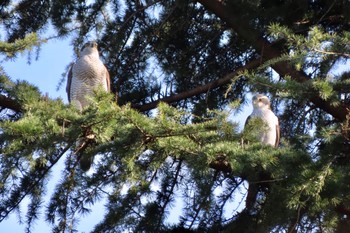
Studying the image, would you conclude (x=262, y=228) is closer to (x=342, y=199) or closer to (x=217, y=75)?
(x=342, y=199)

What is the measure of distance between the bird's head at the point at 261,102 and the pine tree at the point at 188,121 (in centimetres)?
28

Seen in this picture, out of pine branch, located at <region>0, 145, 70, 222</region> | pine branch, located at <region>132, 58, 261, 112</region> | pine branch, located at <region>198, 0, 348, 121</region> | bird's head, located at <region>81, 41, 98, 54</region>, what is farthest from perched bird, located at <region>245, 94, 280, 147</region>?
pine branch, located at <region>0, 145, 70, 222</region>

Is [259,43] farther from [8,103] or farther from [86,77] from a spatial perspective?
[8,103]

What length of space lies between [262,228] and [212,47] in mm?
2953

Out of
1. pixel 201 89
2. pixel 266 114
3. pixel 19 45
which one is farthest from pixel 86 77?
pixel 19 45

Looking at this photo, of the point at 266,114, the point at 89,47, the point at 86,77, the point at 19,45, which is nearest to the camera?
the point at 19,45

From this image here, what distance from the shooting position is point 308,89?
465 cm

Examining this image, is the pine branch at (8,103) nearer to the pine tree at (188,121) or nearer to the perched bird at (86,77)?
the pine tree at (188,121)

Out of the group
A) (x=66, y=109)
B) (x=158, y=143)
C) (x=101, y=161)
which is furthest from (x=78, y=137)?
(x=101, y=161)

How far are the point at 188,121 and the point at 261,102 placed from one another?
1340mm

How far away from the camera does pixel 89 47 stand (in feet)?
23.7

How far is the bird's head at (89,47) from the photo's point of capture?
23.2ft

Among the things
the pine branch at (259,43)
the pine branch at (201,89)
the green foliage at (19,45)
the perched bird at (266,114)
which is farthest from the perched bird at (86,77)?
the green foliage at (19,45)

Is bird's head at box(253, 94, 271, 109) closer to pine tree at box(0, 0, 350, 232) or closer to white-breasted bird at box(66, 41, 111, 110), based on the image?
pine tree at box(0, 0, 350, 232)
